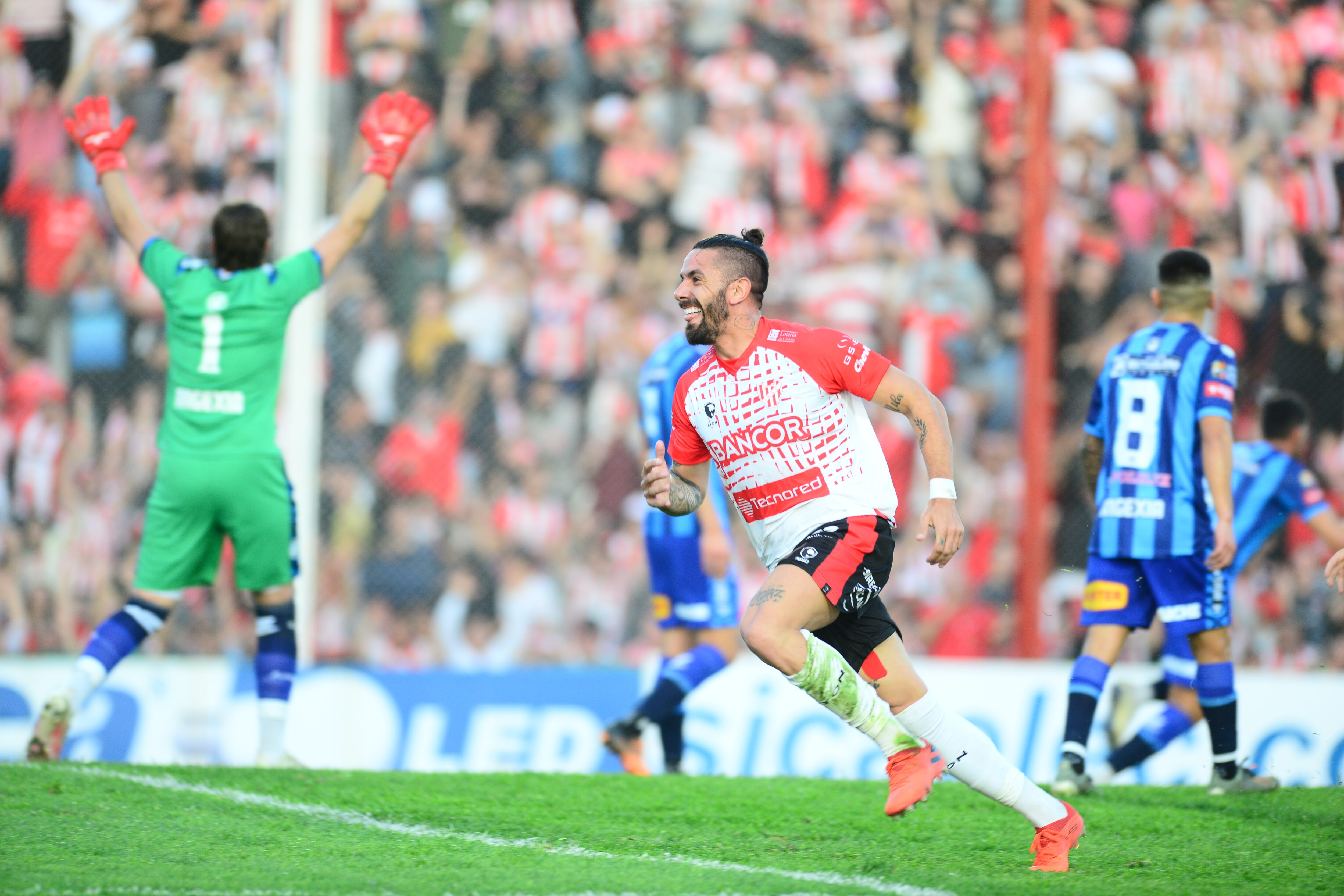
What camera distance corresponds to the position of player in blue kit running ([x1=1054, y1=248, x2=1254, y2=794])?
5.73 meters

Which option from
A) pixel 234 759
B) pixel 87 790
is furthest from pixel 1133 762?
pixel 234 759

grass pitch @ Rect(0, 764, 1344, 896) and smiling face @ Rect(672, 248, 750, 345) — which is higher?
smiling face @ Rect(672, 248, 750, 345)

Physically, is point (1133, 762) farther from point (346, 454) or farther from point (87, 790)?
point (346, 454)

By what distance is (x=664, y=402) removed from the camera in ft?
21.1

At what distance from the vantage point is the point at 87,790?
16.6 feet

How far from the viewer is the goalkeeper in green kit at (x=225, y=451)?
19.0 feet

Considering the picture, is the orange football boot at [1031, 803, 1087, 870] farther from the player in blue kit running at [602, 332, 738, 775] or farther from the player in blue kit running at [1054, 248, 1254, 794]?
the player in blue kit running at [602, 332, 738, 775]

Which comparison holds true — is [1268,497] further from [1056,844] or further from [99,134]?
[99,134]

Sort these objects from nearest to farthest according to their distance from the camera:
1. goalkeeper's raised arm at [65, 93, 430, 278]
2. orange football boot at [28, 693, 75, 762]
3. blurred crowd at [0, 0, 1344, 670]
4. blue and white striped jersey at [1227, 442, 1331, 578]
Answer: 1. orange football boot at [28, 693, 75, 762]
2. goalkeeper's raised arm at [65, 93, 430, 278]
3. blue and white striped jersey at [1227, 442, 1331, 578]
4. blurred crowd at [0, 0, 1344, 670]

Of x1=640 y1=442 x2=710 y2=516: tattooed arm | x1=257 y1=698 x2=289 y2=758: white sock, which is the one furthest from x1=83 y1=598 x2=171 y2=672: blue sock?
x1=640 y1=442 x2=710 y2=516: tattooed arm

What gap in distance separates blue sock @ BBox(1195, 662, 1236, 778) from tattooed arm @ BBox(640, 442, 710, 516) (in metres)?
2.44

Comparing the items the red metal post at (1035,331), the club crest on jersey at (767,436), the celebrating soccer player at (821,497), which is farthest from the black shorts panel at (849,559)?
the red metal post at (1035,331)

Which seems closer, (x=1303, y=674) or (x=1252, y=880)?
(x=1252, y=880)

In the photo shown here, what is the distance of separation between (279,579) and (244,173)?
6.60m
